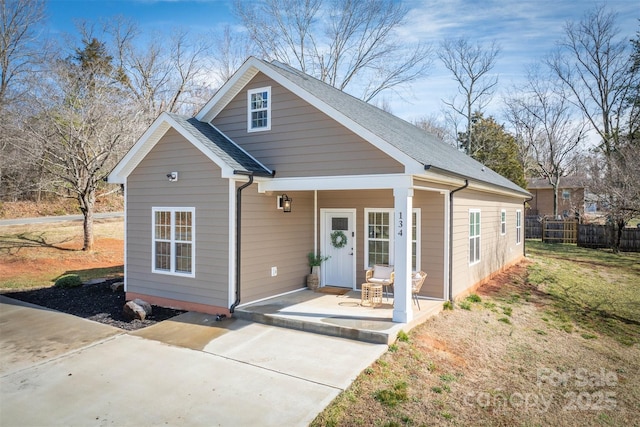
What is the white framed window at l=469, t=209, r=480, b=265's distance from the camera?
35.6 ft

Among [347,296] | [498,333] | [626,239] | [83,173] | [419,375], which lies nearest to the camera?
[419,375]

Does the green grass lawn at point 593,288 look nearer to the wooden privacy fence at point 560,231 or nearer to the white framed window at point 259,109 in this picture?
the wooden privacy fence at point 560,231

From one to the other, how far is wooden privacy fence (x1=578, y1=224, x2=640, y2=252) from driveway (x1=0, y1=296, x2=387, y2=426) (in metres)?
22.6

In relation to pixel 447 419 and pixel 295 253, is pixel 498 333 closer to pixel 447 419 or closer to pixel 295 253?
pixel 447 419

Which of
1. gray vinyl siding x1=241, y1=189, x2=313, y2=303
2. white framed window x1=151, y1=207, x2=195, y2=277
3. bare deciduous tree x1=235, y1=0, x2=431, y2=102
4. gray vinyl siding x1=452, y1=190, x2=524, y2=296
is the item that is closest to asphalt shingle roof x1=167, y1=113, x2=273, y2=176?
gray vinyl siding x1=241, y1=189, x2=313, y2=303

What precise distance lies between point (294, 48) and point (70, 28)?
13.0 metres

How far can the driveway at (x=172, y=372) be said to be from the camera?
4.55 m

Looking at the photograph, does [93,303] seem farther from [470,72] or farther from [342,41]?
[470,72]

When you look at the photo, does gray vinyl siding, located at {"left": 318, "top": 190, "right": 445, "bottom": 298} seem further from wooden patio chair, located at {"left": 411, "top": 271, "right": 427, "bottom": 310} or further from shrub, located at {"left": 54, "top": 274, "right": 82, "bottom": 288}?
shrub, located at {"left": 54, "top": 274, "right": 82, "bottom": 288}

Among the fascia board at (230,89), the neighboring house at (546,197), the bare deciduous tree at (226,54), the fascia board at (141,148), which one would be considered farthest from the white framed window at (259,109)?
the neighboring house at (546,197)

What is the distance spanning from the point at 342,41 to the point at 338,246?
17.4 meters

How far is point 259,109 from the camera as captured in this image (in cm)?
941

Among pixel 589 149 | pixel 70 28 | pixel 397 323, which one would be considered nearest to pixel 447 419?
pixel 397 323

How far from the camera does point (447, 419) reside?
4566 mm
